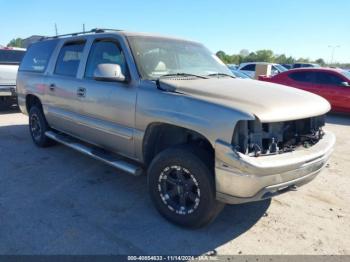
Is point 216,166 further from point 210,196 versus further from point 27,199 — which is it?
point 27,199

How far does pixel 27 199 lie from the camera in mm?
3912

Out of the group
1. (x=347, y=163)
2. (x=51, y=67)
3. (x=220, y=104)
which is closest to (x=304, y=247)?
(x=220, y=104)

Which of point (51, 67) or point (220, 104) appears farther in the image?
point (51, 67)

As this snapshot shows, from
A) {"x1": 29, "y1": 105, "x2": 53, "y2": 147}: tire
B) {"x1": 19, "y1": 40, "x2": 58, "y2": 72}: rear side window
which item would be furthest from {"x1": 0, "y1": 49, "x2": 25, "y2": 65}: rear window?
{"x1": 29, "y1": 105, "x2": 53, "y2": 147}: tire

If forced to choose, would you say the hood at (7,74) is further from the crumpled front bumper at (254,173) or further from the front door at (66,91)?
the crumpled front bumper at (254,173)

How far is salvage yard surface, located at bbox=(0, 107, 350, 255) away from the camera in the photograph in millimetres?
3035

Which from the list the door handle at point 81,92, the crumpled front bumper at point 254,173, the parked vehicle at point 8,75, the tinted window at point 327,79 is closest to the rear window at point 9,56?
the parked vehicle at point 8,75

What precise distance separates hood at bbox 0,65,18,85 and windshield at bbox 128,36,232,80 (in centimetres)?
677

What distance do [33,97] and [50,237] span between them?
3.72 metres

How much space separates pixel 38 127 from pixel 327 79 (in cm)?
882

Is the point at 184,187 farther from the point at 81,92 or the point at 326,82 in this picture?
the point at 326,82

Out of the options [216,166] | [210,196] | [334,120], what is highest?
[216,166]

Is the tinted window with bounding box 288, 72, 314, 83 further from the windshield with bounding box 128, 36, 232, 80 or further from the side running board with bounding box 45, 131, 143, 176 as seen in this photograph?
the side running board with bounding box 45, 131, 143, 176

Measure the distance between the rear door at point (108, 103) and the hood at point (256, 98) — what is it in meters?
0.60
